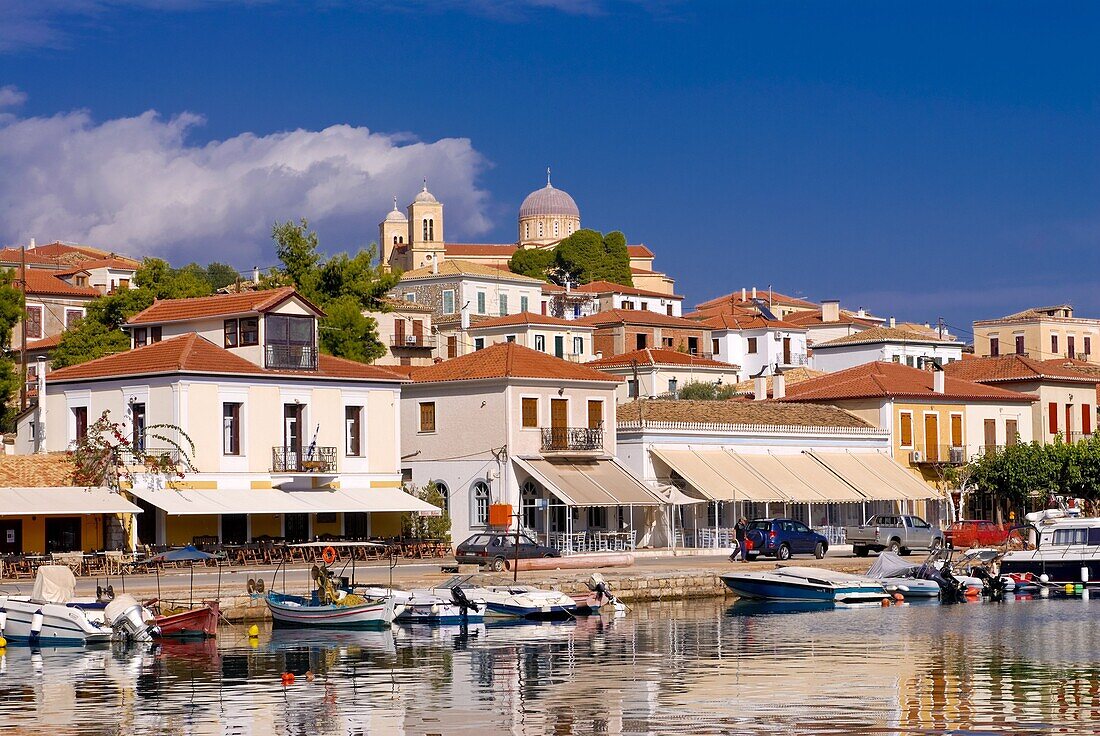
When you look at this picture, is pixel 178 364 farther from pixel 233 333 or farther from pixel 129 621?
pixel 129 621

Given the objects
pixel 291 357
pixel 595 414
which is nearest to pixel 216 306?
pixel 291 357

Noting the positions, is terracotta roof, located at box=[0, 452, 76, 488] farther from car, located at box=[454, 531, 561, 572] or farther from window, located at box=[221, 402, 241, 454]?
car, located at box=[454, 531, 561, 572]

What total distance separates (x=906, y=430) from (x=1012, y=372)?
12286mm

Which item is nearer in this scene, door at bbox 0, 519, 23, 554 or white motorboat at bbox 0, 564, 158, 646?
white motorboat at bbox 0, 564, 158, 646

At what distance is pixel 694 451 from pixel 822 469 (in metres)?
6.21

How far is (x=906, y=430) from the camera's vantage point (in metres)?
75.7

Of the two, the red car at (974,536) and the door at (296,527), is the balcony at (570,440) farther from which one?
the red car at (974,536)

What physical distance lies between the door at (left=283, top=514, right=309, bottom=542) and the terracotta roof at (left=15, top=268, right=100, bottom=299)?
47.5m

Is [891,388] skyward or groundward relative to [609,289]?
groundward

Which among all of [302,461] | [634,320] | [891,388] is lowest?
[302,461]

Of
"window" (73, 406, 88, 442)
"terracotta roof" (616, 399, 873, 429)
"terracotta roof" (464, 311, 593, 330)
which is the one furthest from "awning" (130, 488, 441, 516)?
"terracotta roof" (464, 311, 593, 330)

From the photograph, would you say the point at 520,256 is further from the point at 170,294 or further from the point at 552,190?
the point at 170,294

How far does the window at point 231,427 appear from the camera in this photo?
54594 mm

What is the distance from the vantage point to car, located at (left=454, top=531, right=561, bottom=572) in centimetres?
5159
